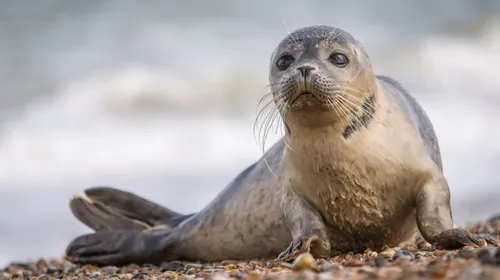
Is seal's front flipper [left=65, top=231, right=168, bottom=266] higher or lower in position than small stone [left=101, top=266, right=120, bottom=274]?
higher

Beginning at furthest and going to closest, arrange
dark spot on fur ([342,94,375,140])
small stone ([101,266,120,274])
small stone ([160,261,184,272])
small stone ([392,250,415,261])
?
small stone ([101,266,120,274]), small stone ([160,261,184,272]), dark spot on fur ([342,94,375,140]), small stone ([392,250,415,261])

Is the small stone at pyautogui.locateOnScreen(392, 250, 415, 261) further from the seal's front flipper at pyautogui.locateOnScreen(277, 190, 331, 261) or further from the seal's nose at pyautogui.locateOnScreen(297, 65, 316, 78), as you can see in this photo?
the seal's nose at pyautogui.locateOnScreen(297, 65, 316, 78)

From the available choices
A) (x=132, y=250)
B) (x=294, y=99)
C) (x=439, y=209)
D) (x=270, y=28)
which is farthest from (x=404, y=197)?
(x=270, y=28)

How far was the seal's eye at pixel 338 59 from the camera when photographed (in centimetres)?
550

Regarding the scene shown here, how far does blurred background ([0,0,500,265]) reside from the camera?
12969 mm

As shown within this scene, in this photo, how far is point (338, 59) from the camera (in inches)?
217

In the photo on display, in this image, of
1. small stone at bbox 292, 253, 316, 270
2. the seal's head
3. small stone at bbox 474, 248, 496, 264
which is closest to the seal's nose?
the seal's head

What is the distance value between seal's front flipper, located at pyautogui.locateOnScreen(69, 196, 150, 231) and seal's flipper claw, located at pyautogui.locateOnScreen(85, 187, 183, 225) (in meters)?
0.03

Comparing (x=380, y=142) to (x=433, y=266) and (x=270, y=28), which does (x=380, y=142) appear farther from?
(x=270, y=28)

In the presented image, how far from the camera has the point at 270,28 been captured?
1970 centimetres

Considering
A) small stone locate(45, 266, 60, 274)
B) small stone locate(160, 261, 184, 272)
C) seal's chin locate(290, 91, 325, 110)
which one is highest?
seal's chin locate(290, 91, 325, 110)

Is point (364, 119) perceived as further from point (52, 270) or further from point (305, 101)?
point (52, 270)

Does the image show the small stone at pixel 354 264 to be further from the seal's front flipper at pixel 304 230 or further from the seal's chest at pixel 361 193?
the seal's chest at pixel 361 193

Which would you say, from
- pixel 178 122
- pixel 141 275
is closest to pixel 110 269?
pixel 141 275
